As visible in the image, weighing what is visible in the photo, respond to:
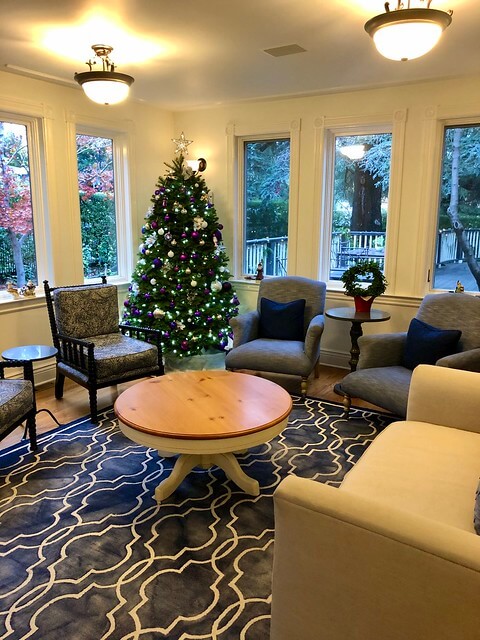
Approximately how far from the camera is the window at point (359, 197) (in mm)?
4855

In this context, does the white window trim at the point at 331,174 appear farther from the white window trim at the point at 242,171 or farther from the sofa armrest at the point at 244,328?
the sofa armrest at the point at 244,328

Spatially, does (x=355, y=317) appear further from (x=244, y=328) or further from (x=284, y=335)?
(x=244, y=328)

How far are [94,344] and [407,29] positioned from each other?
295 centimetres

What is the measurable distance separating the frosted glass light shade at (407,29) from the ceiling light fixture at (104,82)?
1671mm

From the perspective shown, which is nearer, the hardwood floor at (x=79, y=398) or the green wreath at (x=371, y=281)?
the hardwood floor at (x=79, y=398)

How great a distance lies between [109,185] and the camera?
530 centimetres

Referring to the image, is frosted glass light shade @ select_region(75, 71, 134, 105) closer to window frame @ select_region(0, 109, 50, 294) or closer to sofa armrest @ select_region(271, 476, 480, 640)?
window frame @ select_region(0, 109, 50, 294)

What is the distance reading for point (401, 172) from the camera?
181 inches

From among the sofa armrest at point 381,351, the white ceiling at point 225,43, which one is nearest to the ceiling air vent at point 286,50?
the white ceiling at point 225,43

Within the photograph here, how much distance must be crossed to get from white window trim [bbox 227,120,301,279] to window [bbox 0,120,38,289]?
6.83ft

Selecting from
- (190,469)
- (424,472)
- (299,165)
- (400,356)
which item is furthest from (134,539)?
(299,165)

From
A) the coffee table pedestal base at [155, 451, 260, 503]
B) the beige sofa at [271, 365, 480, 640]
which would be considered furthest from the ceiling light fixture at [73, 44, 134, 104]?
the beige sofa at [271, 365, 480, 640]

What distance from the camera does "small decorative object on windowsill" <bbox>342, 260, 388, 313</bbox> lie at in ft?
14.3

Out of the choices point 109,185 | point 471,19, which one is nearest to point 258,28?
point 471,19
